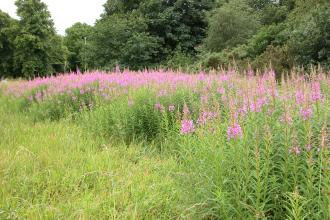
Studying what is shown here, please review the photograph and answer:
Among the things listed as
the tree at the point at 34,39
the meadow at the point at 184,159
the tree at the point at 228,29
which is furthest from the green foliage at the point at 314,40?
the tree at the point at 34,39

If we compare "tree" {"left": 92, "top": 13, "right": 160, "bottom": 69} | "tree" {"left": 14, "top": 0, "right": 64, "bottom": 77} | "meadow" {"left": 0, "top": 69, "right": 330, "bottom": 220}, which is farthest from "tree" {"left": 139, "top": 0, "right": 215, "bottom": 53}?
"meadow" {"left": 0, "top": 69, "right": 330, "bottom": 220}

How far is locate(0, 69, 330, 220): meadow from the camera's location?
282cm

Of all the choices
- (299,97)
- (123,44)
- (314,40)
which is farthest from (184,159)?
(123,44)

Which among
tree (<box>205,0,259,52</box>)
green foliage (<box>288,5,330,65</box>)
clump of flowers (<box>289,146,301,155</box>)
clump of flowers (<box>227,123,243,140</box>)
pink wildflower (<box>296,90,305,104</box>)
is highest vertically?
tree (<box>205,0,259,52</box>)

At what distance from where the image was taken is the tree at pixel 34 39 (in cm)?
3331

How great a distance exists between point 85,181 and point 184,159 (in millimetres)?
1151

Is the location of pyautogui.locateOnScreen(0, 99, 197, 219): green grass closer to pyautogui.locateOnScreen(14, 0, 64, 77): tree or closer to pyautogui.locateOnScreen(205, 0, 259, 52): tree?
pyautogui.locateOnScreen(205, 0, 259, 52): tree

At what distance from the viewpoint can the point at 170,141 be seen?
5.16 meters

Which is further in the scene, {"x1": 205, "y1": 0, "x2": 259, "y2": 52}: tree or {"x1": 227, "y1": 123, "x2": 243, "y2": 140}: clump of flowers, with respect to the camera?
{"x1": 205, "y1": 0, "x2": 259, "y2": 52}: tree

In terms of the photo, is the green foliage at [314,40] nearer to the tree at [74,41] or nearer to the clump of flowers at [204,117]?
the clump of flowers at [204,117]

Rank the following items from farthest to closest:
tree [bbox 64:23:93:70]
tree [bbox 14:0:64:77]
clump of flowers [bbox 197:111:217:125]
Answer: tree [bbox 64:23:93:70] → tree [bbox 14:0:64:77] → clump of flowers [bbox 197:111:217:125]

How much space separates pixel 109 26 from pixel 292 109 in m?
22.3

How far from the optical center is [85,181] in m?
4.04

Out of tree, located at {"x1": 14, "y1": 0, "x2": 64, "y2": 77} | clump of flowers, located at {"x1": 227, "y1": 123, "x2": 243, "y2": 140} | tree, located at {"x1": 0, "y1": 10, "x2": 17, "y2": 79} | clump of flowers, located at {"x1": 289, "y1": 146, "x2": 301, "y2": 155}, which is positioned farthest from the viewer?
tree, located at {"x1": 0, "y1": 10, "x2": 17, "y2": 79}
